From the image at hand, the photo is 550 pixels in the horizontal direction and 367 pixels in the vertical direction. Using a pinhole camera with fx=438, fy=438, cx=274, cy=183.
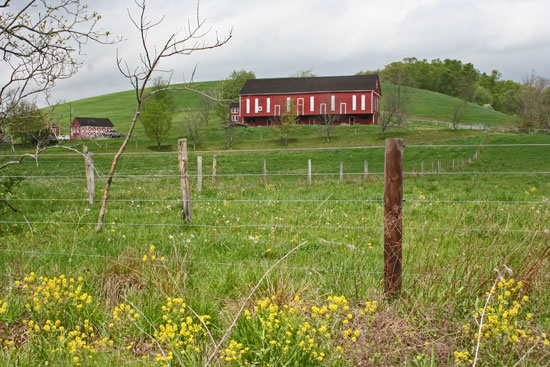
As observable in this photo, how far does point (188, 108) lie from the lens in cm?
10044

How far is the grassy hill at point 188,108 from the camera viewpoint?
79125 millimetres

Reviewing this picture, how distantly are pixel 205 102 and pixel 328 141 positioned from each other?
1048 inches

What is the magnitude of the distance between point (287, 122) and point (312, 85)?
14.5m

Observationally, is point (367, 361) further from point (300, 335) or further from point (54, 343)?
point (54, 343)

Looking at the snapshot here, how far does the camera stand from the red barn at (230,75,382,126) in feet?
217

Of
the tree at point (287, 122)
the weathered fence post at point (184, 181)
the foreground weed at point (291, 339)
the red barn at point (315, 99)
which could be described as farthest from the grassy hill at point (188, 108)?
the foreground weed at point (291, 339)

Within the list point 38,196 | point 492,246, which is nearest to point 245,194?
point 38,196

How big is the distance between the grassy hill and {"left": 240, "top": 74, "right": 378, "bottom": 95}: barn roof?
10497mm

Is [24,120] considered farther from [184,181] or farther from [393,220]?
[393,220]

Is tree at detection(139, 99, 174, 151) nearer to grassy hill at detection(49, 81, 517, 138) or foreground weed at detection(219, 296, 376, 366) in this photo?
grassy hill at detection(49, 81, 517, 138)

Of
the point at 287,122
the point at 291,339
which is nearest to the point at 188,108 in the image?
the point at 287,122

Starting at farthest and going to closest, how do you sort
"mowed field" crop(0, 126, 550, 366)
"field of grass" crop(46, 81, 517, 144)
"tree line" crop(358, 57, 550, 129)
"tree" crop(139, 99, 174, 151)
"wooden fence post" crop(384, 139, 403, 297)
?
"tree line" crop(358, 57, 550, 129)
"field of grass" crop(46, 81, 517, 144)
"tree" crop(139, 99, 174, 151)
"wooden fence post" crop(384, 139, 403, 297)
"mowed field" crop(0, 126, 550, 366)

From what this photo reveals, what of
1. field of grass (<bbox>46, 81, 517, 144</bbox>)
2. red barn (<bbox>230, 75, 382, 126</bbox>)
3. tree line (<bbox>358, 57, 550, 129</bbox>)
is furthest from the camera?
tree line (<bbox>358, 57, 550, 129</bbox>)

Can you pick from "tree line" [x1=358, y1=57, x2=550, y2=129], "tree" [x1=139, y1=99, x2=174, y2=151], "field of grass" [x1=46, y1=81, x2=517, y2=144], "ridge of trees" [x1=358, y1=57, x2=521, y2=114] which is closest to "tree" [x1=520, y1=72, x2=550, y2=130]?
"field of grass" [x1=46, y1=81, x2=517, y2=144]
